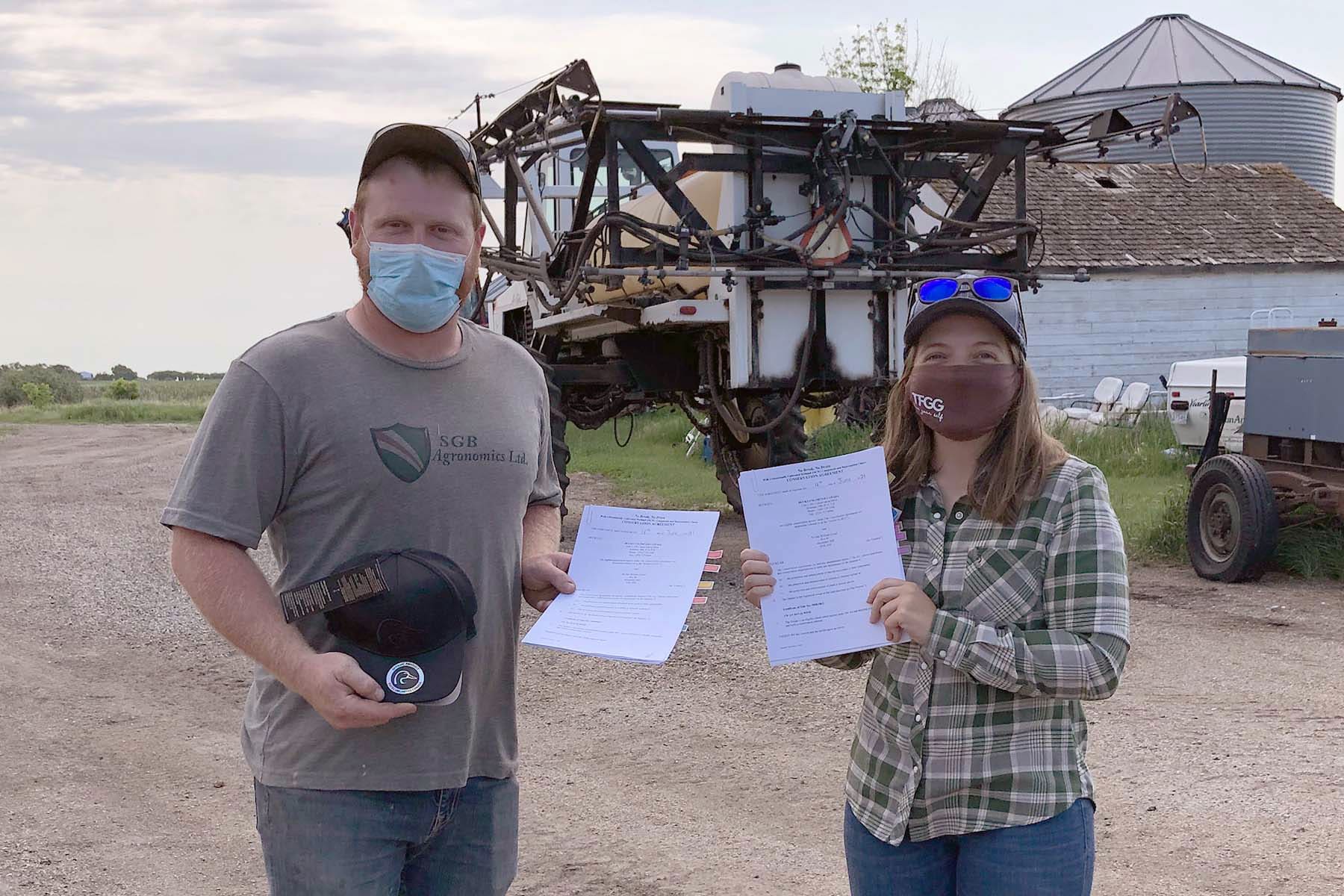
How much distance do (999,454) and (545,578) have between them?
2.93ft

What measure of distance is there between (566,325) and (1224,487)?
5.27 metres

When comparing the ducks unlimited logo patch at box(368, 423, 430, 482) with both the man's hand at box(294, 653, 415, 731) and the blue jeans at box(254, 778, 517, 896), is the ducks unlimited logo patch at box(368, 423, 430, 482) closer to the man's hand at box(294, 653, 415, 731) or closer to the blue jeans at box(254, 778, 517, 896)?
the man's hand at box(294, 653, 415, 731)

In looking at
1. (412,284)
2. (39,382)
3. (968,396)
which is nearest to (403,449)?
(412,284)

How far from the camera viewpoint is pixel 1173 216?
961 inches

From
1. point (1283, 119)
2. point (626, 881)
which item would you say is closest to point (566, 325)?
point (626, 881)

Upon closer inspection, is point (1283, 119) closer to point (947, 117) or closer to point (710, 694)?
point (947, 117)

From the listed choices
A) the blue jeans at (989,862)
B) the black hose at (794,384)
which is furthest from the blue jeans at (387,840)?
the black hose at (794,384)

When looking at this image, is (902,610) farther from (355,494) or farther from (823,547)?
(355,494)

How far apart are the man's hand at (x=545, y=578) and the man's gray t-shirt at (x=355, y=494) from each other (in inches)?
5.3

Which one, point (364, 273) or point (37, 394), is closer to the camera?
point (364, 273)

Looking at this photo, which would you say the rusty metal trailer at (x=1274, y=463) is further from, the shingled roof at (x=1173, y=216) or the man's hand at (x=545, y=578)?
the shingled roof at (x=1173, y=216)

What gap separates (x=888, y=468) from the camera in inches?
106

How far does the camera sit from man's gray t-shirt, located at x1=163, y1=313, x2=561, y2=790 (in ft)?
7.54

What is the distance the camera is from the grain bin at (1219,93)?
30.1m
